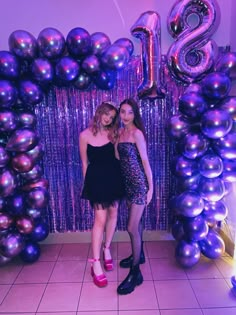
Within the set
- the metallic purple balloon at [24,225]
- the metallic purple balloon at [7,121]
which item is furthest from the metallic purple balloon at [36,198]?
the metallic purple balloon at [7,121]

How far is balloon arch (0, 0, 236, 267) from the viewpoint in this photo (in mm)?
2189

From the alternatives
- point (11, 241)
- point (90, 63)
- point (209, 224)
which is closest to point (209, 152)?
point (209, 224)

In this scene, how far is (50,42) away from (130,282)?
195 centimetres

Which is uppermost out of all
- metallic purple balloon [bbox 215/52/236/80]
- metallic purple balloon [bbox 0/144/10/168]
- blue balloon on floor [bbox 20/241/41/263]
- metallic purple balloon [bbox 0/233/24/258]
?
metallic purple balloon [bbox 215/52/236/80]

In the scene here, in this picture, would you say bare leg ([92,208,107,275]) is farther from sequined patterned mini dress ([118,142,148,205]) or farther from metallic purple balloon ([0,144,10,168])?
metallic purple balloon ([0,144,10,168])

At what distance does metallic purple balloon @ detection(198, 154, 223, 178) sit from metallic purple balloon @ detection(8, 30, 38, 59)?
1586mm

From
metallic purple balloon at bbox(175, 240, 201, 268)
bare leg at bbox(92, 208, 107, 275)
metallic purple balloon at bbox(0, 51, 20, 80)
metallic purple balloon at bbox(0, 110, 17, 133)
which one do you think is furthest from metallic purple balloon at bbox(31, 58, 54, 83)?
metallic purple balloon at bbox(175, 240, 201, 268)

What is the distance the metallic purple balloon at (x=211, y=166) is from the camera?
7.18 feet

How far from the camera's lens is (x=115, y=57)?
7.31 feet

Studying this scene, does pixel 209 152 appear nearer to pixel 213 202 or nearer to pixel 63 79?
pixel 213 202

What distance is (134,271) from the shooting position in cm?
223

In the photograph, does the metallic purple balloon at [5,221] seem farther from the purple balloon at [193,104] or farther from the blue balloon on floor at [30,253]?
the purple balloon at [193,104]

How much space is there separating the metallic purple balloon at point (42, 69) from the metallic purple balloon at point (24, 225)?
118cm

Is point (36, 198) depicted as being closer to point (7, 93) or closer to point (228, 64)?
point (7, 93)
